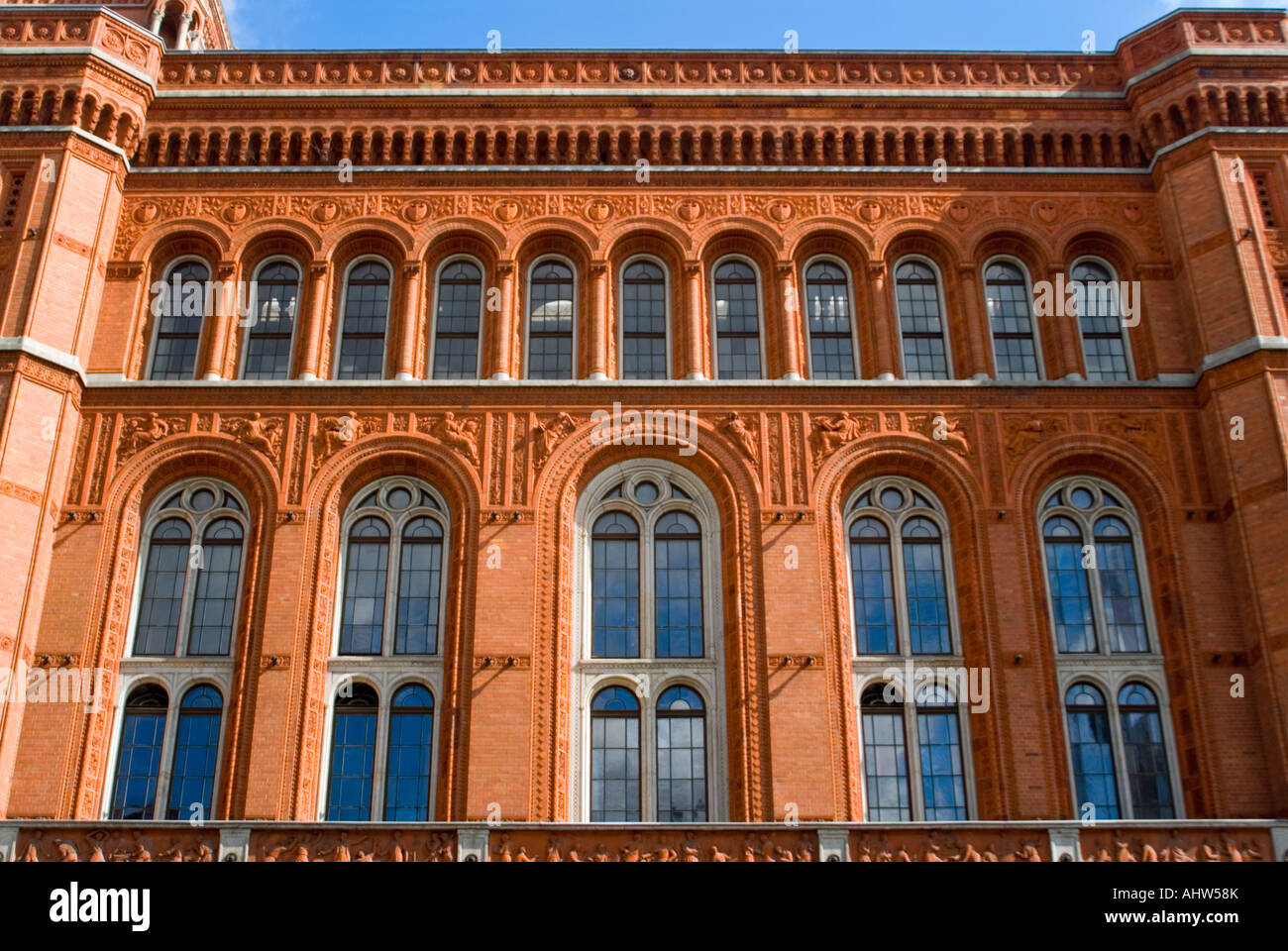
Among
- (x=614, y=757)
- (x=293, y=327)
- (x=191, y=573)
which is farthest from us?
(x=293, y=327)

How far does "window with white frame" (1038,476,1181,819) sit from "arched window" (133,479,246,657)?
12233mm

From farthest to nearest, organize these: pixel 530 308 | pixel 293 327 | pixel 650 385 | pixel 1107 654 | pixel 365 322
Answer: pixel 530 308 → pixel 365 322 → pixel 293 327 → pixel 650 385 → pixel 1107 654

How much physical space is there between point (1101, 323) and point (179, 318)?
1517cm

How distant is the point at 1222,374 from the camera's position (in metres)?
22.9

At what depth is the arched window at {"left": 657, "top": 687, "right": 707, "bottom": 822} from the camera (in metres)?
21.0

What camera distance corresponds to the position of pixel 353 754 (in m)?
21.3

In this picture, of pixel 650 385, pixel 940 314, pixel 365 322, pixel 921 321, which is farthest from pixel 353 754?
pixel 940 314

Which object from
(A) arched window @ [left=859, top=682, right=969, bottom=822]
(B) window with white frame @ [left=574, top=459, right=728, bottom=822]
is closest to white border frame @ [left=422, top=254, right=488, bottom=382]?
(B) window with white frame @ [left=574, top=459, right=728, bottom=822]

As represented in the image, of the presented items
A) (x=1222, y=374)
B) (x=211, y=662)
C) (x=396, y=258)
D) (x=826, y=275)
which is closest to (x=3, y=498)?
(x=211, y=662)

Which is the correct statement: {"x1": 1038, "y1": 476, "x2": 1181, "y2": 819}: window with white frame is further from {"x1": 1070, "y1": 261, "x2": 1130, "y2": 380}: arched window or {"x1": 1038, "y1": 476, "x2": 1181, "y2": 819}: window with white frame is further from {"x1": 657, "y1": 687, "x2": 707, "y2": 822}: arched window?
{"x1": 657, "y1": 687, "x2": 707, "y2": 822}: arched window

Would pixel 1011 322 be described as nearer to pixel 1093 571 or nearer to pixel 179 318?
pixel 1093 571

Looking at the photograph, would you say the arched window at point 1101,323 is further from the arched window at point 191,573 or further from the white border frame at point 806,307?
the arched window at point 191,573

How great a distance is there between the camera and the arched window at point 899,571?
2216 cm

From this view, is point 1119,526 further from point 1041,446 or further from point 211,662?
point 211,662
